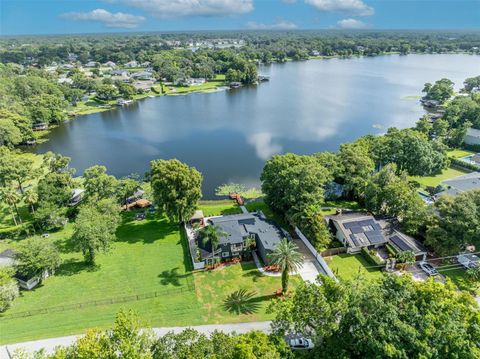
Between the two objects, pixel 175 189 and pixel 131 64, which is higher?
pixel 131 64

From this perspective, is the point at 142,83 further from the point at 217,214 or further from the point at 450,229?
the point at 450,229

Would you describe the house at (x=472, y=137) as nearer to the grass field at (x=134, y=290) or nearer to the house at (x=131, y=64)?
the grass field at (x=134, y=290)

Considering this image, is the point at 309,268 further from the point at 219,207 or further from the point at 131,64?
the point at 131,64

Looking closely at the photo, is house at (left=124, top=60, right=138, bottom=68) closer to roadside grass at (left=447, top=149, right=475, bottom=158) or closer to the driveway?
roadside grass at (left=447, top=149, right=475, bottom=158)

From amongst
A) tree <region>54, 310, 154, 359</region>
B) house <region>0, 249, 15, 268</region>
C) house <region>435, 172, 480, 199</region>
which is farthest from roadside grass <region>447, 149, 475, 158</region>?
house <region>0, 249, 15, 268</region>

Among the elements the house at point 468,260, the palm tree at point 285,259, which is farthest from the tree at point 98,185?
the house at point 468,260

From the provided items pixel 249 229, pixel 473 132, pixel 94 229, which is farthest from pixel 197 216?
pixel 473 132

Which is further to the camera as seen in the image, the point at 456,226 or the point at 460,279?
the point at 456,226
